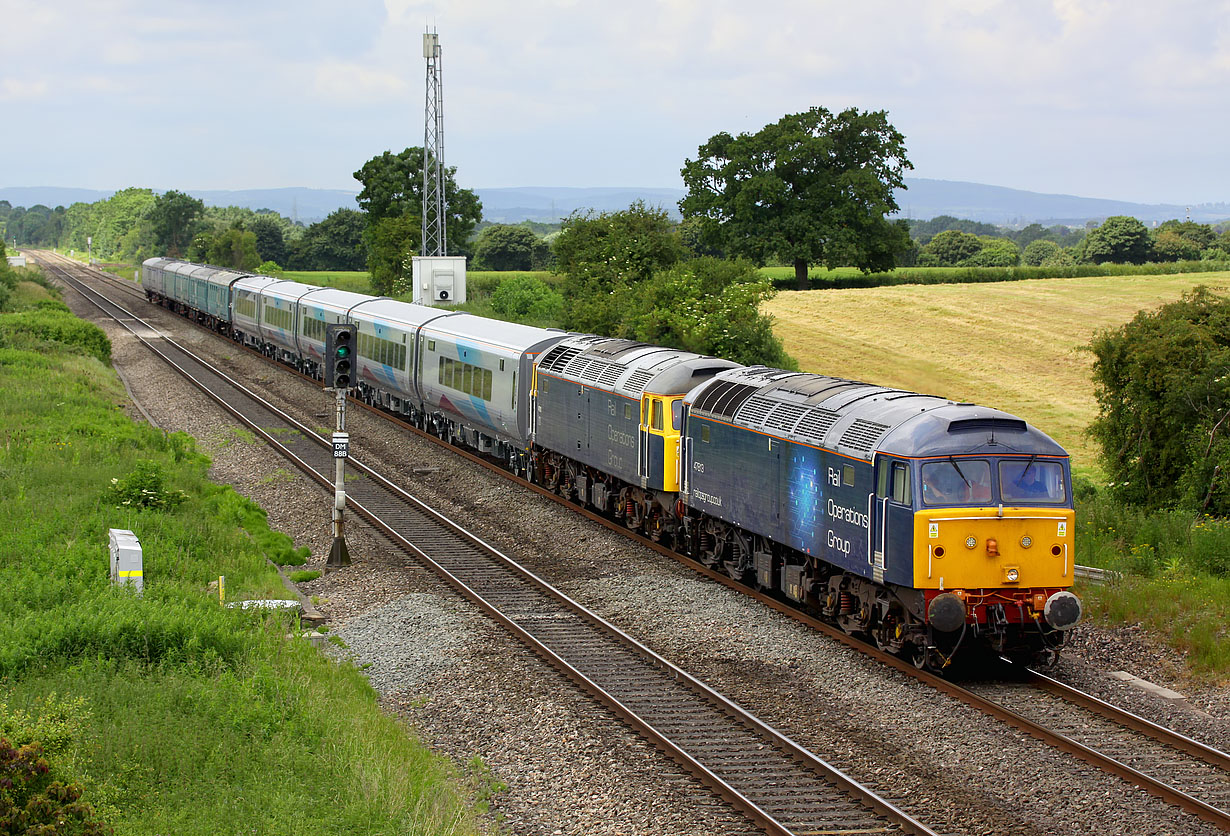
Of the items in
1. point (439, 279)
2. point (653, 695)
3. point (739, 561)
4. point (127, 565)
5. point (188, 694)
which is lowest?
point (653, 695)

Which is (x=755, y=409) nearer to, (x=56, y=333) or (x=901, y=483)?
(x=901, y=483)

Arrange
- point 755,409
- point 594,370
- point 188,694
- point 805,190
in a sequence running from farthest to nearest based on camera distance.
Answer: point 805,190
point 594,370
point 755,409
point 188,694

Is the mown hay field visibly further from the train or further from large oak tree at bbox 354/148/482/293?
large oak tree at bbox 354/148/482/293

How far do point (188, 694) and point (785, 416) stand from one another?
9.91 metres

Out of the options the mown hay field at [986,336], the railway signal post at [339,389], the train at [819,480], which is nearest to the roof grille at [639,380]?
the train at [819,480]

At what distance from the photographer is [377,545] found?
22.6 meters

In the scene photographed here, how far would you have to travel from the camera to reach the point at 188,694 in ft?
37.1

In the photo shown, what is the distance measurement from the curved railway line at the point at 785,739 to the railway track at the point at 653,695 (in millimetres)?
21

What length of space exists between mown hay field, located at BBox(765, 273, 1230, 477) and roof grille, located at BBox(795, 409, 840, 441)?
20.0 metres

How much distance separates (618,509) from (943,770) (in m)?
12.7

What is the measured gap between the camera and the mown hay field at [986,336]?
45.2 meters

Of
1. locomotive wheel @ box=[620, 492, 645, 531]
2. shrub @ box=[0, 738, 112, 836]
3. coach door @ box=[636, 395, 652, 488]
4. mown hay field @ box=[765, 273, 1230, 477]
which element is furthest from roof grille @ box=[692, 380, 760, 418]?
mown hay field @ box=[765, 273, 1230, 477]

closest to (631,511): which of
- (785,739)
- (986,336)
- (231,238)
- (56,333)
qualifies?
(785,739)

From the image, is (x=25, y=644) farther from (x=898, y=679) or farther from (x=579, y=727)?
(x=898, y=679)
